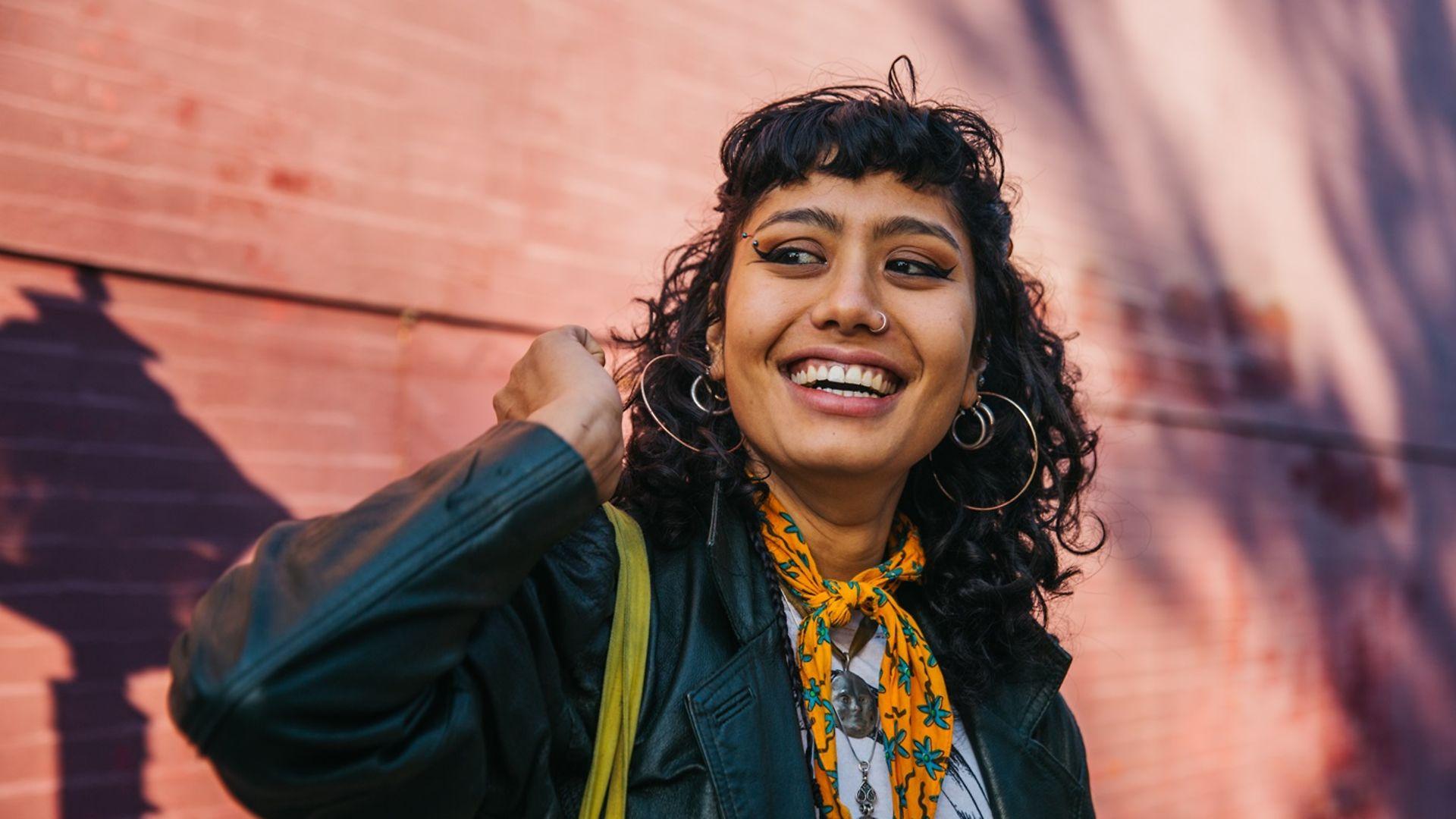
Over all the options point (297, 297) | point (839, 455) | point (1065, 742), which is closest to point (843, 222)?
point (839, 455)

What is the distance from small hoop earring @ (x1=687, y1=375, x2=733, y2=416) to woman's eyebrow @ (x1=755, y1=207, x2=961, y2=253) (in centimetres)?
32

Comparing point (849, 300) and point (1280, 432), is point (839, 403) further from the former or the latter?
point (1280, 432)

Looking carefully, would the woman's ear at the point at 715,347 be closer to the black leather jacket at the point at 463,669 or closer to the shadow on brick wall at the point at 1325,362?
the black leather jacket at the point at 463,669

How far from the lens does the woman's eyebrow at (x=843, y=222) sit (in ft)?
6.19

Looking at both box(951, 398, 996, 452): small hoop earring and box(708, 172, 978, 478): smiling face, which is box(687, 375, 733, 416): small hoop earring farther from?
box(951, 398, 996, 452): small hoop earring

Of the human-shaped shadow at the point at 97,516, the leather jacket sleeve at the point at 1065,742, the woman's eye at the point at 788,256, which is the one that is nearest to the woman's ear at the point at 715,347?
the woman's eye at the point at 788,256

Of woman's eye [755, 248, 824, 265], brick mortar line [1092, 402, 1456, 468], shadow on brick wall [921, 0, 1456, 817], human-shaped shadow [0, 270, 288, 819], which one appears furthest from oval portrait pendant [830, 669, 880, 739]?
shadow on brick wall [921, 0, 1456, 817]

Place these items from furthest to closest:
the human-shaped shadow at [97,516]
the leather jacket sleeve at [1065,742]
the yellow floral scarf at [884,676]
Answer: the human-shaped shadow at [97,516] → the leather jacket sleeve at [1065,742] → the yellow floral scarf at [884,676]

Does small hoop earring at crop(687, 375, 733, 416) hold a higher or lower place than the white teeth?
lower

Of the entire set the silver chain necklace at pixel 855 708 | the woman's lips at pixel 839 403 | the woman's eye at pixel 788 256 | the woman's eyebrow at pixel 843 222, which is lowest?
the silver chain necklace at pixel 855 708

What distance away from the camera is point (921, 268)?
196 centimetres

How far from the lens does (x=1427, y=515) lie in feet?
21.8

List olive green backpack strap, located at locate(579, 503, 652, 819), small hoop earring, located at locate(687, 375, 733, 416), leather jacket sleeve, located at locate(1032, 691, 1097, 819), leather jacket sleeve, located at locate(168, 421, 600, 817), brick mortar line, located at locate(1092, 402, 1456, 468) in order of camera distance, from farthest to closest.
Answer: brick mortar line, located at locate(1092, 402, 1456, 468)
leather jacket sleeve, located at locate(1032, 691, 1097, 819)
small hoop earring, located at locate(687, 375, 733, 416)
olive green backpack strap, located at locate(579, 503, 652, 819)
leather jacket sleeve, located at locate(168, 421, 600, 817)

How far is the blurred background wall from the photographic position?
2508 millimetres
